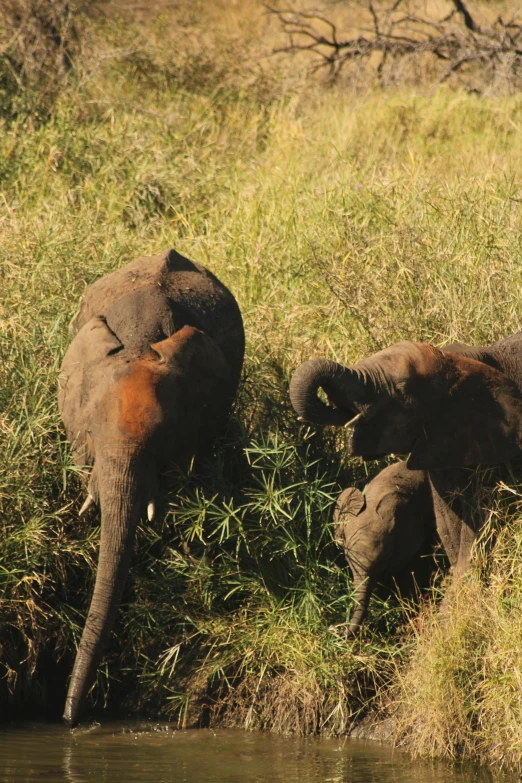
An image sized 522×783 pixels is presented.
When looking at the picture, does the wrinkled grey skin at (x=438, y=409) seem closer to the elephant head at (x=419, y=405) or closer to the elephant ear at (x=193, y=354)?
the elephant head at (x=419, y=405)

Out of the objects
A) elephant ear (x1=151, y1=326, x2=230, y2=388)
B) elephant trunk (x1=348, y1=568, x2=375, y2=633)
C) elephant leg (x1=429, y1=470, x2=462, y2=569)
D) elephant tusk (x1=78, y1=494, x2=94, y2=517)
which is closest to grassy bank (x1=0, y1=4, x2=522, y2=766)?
elephant trunk (x1=348, y1=568, x2=375, y2=633)

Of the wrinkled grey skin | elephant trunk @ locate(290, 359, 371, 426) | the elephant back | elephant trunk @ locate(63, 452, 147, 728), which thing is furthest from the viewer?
the elephant back

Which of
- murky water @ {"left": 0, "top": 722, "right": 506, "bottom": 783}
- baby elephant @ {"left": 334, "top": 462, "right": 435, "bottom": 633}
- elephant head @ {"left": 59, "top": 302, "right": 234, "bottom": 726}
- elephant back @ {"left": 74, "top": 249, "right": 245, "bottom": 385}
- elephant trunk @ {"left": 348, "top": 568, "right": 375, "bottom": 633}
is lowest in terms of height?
murky water @ {"left": 0, "top": 722, "right": 506, "bottom": 783}

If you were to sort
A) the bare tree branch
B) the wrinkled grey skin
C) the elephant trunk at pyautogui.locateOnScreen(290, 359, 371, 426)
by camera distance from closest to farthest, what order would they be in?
the elephant trunk at pyautogui.locateOnScreen(290, 359, 371, 426)
the wrinkled grey skin
the bare tree branch

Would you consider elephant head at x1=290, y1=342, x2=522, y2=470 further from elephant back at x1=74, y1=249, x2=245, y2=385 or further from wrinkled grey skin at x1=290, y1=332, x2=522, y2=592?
elephant back at x1=74, y1=249, x2=245, y2=385

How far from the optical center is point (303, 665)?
5.41m

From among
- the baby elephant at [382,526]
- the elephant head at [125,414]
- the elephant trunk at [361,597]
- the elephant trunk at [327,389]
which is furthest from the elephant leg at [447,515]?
the elephant head at [125,414]

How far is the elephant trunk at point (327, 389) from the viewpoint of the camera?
15.1ft

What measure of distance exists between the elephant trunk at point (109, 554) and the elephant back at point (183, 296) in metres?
1.12

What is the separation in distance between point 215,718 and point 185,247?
3858 millimetres

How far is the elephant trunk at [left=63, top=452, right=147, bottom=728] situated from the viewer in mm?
5105

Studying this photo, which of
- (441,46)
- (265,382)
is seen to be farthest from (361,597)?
(441,46)

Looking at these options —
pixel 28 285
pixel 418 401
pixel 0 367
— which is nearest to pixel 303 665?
pixel 418 401

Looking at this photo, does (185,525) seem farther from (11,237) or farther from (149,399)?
(11,237)
